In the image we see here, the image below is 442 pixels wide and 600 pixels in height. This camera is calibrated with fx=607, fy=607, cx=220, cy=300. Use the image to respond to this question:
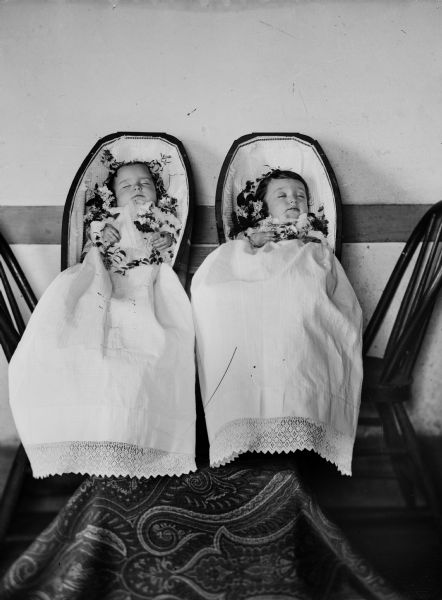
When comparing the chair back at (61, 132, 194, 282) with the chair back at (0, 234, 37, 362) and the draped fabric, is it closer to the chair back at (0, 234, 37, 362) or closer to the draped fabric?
the chair back at (0, 234, 37, 362)

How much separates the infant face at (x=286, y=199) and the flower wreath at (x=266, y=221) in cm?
3

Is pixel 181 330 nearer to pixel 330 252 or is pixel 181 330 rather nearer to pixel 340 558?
pixel 330 252

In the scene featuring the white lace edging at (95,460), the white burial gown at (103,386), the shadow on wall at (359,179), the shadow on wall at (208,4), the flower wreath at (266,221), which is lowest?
the white lace edging at (95,460)

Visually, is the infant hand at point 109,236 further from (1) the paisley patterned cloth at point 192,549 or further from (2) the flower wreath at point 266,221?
(1) the paisley patterned cloth at point 192,549

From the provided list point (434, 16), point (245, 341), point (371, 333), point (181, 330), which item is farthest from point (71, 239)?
point (434, 16)

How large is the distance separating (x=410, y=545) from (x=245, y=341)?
28.3 inches

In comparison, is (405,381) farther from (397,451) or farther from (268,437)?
(268,437)

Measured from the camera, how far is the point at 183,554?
56.1 inches

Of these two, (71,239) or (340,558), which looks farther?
(71,239)

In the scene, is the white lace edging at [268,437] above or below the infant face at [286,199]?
below

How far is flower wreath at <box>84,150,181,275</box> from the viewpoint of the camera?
219 cm

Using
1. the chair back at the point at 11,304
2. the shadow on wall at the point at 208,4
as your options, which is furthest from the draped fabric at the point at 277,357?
the shadow on wall at the point at 208,4

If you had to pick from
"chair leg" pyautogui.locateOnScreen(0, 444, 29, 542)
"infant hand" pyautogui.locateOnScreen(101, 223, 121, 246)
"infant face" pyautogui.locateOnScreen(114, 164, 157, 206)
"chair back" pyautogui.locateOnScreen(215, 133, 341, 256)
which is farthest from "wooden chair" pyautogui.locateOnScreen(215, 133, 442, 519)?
"chair leg" pyautogui.locateOnScreen(0, 444, 29, 542)

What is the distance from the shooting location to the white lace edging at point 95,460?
1.63 m
